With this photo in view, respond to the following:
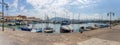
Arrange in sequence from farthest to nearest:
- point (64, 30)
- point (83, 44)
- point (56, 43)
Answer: point (64, 30) → point (56, 43) → point (83, 44)

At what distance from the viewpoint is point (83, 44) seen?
2411 centimetres

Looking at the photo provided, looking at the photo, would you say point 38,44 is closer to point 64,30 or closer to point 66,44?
point 66,44

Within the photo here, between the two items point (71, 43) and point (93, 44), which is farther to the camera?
point (71, 43)

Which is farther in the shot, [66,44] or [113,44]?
[66,44]

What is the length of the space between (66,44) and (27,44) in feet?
15.6

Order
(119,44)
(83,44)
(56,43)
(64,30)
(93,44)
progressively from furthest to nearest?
(64,30) < (56,43) < (83,44) < (93,44) < (119,44)

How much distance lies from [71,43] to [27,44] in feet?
17.6

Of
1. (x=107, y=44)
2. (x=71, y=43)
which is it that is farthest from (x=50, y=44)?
(x=107, y=44)

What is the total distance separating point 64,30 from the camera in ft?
210

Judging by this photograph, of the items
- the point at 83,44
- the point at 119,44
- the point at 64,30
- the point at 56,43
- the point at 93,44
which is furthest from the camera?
the point at 64,30

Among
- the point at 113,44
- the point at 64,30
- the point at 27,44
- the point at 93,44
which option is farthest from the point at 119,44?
the point at 64,30

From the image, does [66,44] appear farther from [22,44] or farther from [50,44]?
[22,44]

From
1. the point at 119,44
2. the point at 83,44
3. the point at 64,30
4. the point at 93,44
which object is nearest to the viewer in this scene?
the point at 119,44

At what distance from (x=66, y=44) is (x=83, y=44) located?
208 cm
